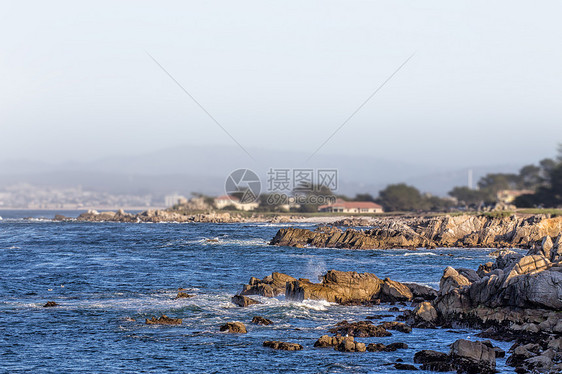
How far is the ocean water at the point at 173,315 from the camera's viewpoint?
24516 mm

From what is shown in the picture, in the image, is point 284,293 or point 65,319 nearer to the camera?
point 65,319

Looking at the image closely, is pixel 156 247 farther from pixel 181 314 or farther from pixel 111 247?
pixel 181 314

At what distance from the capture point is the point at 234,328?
29297mm

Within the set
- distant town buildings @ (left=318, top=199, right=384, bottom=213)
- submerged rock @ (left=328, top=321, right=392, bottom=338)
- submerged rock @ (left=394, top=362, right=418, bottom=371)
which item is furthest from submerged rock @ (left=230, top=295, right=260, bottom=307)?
distant town buildings @ (left=318, top=199, right=384, bottom=213)

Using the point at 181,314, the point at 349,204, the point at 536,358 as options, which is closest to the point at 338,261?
the point at 181,314

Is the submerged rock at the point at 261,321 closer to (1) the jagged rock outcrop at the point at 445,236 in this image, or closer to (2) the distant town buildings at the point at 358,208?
(1) the jagged rock outcrop at the point at 445,236

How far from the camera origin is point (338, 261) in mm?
61938

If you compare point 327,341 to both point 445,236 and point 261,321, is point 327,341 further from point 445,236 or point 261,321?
point 445,236

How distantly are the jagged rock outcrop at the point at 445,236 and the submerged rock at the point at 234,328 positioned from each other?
50.4m

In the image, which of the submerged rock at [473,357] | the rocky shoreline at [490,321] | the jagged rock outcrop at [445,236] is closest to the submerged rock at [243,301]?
the rocky shoreline at [490,321]

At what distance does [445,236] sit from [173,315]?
58093mm

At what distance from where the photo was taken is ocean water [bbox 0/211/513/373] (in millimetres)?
24516

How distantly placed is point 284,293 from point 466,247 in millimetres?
46997

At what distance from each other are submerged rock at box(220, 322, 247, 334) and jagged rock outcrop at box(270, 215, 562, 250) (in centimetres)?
5037
